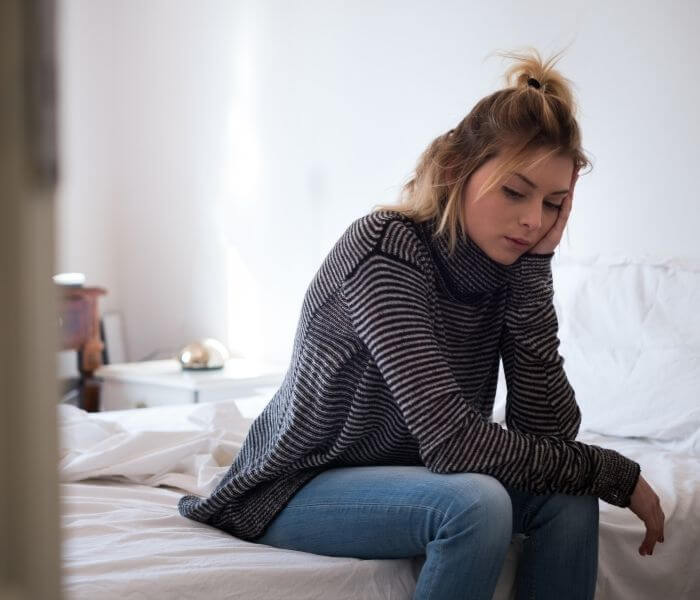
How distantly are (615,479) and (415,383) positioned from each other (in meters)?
0.29

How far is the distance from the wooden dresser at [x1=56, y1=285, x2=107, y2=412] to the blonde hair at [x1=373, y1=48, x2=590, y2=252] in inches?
78.2

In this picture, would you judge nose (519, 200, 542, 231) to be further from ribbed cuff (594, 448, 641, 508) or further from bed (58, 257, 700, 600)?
bed (58, 257, 700, 600)

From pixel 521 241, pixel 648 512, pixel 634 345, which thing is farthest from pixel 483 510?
pixel 634 345

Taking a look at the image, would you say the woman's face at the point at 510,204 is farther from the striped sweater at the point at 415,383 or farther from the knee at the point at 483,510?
the knee at the point at 483,510

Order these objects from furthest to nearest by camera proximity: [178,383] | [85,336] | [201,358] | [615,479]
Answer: [85,336], [201,358], [178,383], [615,479]

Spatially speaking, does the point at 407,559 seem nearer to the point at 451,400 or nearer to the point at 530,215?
the point at 451,400

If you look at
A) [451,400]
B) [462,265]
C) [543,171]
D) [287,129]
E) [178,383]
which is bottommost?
[178,383]

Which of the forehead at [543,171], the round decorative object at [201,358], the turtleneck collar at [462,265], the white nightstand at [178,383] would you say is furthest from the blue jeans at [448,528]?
the round decorative object at [201,358]

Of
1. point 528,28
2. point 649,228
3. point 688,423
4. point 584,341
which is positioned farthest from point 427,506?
point 528,28

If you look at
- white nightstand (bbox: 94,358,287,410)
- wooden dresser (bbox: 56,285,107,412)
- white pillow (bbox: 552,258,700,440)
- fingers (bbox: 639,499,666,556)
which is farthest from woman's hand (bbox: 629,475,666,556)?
wooden dresser (bbox: 56,285,107,412)

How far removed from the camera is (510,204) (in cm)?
120

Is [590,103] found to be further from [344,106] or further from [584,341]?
[344,106]

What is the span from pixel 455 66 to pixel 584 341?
99 centimetres

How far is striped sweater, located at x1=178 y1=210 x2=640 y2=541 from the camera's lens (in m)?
1.08
